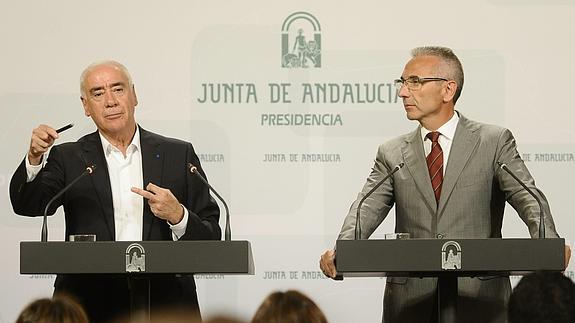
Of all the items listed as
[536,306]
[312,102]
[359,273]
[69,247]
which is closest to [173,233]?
[69,247]

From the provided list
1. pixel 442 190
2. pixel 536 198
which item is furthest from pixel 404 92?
pixel 536 198

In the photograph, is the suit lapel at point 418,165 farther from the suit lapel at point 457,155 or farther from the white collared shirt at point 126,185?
the white collared shirt at point 126,185

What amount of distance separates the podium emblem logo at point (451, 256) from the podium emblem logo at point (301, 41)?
7.68 feet

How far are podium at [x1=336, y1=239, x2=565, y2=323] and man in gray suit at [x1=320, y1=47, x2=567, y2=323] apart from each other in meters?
0.41

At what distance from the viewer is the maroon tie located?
16.9 ft

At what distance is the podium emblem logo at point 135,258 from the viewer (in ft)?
14.8

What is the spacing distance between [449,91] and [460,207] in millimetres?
623

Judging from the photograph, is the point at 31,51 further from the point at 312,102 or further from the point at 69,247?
the point at 69,247

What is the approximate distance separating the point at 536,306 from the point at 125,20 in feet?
14.1

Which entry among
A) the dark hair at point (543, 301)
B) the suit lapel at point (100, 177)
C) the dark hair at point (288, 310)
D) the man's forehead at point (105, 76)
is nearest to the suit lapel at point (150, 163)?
the suit lapel at point (100, 177)

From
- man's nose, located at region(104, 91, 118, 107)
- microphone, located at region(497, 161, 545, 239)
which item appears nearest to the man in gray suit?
microphone, located at region(497, 161, 545, 239)

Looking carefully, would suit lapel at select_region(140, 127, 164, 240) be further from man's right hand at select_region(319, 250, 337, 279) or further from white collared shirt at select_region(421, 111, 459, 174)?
white collared shirt at select_region(421, 111, 459, 174)

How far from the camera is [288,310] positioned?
3057mm

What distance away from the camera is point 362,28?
263 inches
